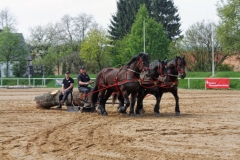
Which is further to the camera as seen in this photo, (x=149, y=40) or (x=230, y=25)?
(x=149, y=40)

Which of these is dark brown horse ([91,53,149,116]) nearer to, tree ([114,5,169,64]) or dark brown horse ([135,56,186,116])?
dark brown horse ([135,56,186,116])

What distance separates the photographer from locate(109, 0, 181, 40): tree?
2562 inches

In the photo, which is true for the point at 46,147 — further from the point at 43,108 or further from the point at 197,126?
the point at 43,108

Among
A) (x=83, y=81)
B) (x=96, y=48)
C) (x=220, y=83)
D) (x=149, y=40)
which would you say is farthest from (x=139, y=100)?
(x=96, y=48)

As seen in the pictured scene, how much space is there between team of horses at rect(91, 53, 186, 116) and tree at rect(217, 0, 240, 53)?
3122 centimetres

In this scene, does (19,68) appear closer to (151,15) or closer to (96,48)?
(96,48)

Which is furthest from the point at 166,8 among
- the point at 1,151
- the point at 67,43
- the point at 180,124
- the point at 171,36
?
the point at 1,151

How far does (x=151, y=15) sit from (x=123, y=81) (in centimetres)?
5415

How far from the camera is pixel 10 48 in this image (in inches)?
2271

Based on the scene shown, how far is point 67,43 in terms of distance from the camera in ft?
242

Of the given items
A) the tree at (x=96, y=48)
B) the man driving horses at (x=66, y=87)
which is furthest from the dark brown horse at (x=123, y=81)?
the tree at (x=96, y=48)

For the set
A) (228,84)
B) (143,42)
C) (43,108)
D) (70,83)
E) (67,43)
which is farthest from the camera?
(67,43)

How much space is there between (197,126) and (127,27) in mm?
57407

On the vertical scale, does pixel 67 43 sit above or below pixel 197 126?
above
